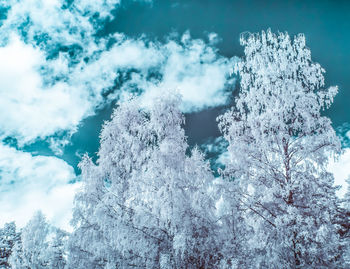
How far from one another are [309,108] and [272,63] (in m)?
2.27

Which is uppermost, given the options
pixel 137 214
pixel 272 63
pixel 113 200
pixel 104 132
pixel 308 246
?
pixel 272 63

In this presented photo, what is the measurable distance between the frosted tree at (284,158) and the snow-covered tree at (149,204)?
148 cm

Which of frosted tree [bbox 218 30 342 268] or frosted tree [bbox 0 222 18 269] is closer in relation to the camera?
frosted tree [bbox 218 30 342 268]

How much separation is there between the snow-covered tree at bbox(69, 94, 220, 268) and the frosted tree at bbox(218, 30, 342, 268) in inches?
58.3

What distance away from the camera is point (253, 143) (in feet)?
28.1

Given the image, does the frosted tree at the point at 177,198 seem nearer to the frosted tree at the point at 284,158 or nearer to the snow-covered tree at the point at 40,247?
the frosted tree at the point at 284,158

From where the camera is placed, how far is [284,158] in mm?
8203

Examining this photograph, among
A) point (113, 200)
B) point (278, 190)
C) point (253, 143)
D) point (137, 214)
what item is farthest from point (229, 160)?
point (113, 200)

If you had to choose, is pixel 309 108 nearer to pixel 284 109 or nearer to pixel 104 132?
pixel 284 109

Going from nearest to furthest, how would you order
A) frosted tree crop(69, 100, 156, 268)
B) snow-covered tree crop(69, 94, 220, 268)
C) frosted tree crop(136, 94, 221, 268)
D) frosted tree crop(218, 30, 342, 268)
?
frosted tree crop(218, 30, 342, 268), frosted tree crop(136, 94, 221, 268), snow-covered tree crop(69, 94, 220, 268), frosted tree crop(69, 100, 156, 268)

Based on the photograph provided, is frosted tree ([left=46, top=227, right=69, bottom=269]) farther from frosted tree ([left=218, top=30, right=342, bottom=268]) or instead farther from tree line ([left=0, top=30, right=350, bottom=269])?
frosted tree ([left=218, top=30, right=342, bottom=268])

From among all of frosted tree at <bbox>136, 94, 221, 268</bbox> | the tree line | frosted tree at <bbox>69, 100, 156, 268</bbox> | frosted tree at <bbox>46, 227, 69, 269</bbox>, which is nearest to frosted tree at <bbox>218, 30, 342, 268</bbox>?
the tree line

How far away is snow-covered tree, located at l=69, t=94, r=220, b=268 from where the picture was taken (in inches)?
326

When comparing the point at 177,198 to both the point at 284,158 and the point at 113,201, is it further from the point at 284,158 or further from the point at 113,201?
the point at 284,158
